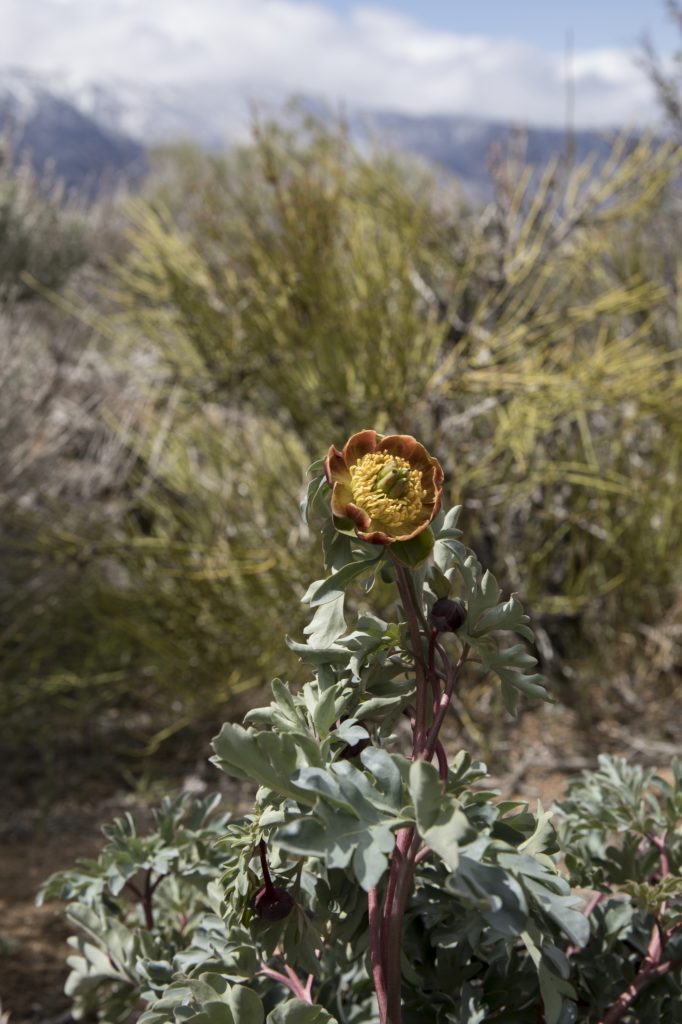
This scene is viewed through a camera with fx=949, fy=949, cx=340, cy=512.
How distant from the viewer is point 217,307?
3.64m

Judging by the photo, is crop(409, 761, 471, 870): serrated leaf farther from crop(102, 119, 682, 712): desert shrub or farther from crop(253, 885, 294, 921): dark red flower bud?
crop(102, 119, 682, 712): desert shrub

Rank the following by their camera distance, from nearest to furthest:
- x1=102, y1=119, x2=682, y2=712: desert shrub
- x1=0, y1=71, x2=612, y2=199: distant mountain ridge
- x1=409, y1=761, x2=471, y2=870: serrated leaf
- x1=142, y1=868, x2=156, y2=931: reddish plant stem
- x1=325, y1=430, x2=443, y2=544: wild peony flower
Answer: x1=409, y1=761, x2=471, y2=870: serrated leaf
x1=325, y1=430, x2=443, y2=544: wild peony flower
x1=142, y1=868, x2=156, y2=931: reddish plant stem
x1=102, y1=119, x2=682, y2=712: desert shrub
x1=0, y1=71, x2=612, y2=199: distant mountain ridge

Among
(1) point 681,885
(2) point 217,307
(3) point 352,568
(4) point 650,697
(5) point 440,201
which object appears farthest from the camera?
(5) point 440,201

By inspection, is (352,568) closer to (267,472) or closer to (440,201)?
(267,472)

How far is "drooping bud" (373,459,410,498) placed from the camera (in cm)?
83

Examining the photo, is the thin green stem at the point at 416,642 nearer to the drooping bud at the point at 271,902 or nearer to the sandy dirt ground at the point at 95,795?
the drooping bud at the point at 271,902

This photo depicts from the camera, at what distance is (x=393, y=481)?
83 centimetres

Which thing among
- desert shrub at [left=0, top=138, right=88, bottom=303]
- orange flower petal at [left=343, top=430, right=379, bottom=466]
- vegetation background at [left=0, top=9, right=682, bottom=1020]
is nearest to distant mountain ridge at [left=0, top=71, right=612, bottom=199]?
desert shrub at [left=0, top=138, right=88, bottom=303]

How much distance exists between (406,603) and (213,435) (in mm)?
2894

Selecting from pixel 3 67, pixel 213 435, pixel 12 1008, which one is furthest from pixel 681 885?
pixel 3 67

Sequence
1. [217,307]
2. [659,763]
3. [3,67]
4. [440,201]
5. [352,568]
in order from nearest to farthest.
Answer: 1. [352,568]
2. [659,763]
3. [217,307]
4. [440,201]
5. [3,67]

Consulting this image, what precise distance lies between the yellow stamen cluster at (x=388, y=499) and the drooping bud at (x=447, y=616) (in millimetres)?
87

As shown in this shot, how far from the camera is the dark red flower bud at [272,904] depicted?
924 millimetres

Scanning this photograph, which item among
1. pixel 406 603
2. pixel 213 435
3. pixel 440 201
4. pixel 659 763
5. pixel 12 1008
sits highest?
pixel 406 603
